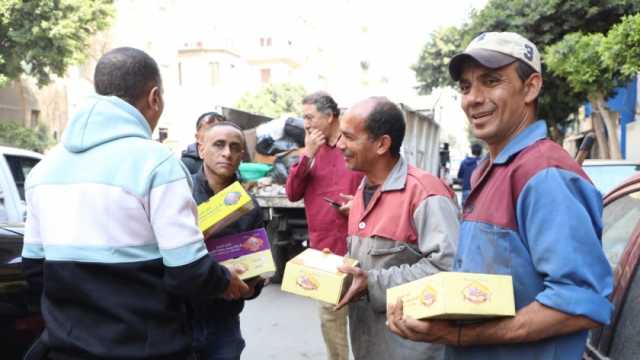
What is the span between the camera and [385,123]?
268 centimetres

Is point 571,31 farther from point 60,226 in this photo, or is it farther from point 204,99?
point 204,99

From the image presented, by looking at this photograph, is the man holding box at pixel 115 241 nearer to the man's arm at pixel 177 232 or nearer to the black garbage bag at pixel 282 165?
the man's arm at pixel 177 232

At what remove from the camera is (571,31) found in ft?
46.2

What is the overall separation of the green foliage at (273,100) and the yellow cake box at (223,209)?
38.8 meters

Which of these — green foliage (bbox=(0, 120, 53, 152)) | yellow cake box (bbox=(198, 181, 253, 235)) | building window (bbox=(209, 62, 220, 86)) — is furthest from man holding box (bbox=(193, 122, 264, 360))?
building window (bbox=(209, 62, 220, 86))

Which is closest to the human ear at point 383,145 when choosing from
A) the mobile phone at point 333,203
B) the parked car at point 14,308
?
the mobile phone at point 333,203

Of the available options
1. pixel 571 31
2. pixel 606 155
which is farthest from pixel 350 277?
pixel 606 155

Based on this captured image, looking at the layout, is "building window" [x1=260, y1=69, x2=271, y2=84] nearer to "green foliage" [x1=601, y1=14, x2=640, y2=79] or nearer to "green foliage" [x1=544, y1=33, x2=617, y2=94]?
"green foliage" [x1=544, y1=33, x2=617, y2=94]

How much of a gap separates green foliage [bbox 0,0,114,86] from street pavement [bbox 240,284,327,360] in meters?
16.4

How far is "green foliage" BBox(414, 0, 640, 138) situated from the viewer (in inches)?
537

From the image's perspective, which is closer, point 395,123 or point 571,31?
point 395,123

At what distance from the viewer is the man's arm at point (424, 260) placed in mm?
2303

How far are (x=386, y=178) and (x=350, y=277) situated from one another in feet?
1.83

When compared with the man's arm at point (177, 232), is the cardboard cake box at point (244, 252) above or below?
below
